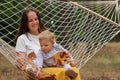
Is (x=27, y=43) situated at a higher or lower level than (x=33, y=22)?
lower

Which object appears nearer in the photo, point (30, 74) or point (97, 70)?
point (30, 74)

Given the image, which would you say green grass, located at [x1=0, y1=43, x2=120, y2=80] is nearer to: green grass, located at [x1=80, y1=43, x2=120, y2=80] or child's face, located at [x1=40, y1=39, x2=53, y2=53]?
green grass, located at [x1=80, y1=43, x2=120, y2=80]

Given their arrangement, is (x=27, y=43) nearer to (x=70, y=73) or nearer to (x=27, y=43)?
(x=27, y=43)

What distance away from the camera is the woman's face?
399 centimetres

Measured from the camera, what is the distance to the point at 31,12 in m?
4.01

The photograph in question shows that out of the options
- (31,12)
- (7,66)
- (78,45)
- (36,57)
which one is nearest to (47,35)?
(36,57)

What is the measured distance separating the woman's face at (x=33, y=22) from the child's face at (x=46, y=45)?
35cm

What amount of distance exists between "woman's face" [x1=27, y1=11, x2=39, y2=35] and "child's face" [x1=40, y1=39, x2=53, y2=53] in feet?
1.16

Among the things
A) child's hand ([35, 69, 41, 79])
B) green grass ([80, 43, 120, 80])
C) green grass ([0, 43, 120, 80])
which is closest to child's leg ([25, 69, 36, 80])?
child's hand ([35, 69, 41, 79])

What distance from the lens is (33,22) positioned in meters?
3.99

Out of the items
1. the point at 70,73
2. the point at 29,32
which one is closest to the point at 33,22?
the point at 29,32

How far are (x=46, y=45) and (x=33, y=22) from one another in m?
0.38

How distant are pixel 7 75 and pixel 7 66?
4.52 ft

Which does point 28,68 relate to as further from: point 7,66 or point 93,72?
point 7,66
